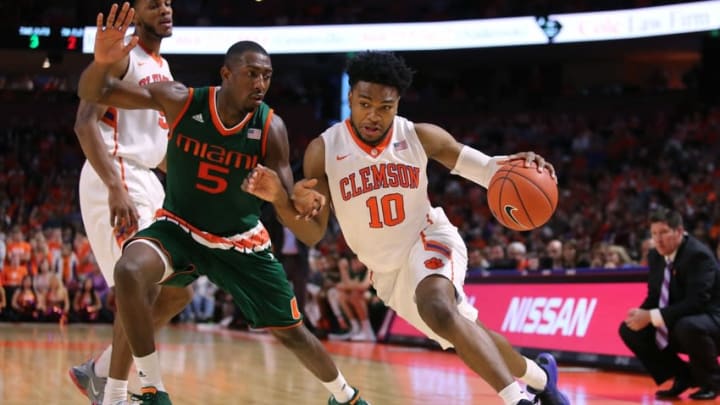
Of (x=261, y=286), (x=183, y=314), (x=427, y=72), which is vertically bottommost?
(x=183, y=314)

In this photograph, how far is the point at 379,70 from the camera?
490cm

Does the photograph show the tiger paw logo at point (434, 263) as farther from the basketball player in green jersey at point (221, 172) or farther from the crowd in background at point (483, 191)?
the crowd in background at point (483, 191)

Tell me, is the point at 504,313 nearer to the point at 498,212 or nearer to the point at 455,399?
the point at 455,399

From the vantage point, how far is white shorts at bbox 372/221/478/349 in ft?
15.8

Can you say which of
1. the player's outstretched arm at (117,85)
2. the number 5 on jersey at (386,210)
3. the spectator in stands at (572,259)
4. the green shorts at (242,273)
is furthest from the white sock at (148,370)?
the spectator in stands at (572,259)

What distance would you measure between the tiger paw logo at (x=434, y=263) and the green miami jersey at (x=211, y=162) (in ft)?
3.17

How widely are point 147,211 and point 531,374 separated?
227 cm

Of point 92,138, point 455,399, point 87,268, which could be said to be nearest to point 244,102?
point 92,138

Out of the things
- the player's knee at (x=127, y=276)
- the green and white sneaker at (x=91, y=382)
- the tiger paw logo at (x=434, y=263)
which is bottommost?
the green and white sneaker at (x=91, y=382)

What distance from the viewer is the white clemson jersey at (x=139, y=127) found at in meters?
5.10

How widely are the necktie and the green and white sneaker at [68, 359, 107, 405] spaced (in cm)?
439

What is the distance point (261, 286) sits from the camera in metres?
4.66

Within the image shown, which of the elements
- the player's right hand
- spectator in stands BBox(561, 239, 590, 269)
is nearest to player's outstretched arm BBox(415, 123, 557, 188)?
the player's right hand

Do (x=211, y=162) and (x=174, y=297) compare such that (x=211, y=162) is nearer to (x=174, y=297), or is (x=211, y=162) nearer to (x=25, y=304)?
(x=174, y=297)
